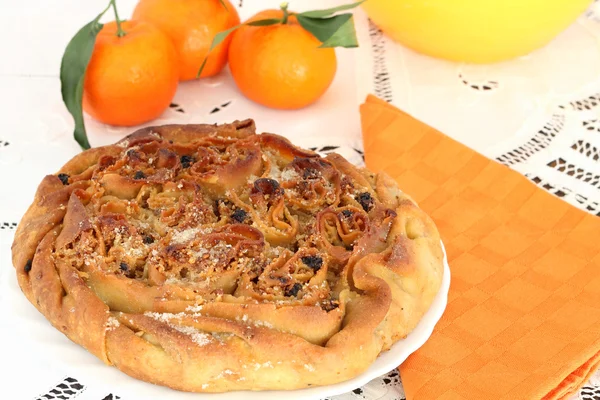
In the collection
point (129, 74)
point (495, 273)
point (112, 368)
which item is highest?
point (129, 74)

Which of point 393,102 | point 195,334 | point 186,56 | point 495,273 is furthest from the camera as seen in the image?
point 393,102

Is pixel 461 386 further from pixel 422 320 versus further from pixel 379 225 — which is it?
pixel 379 225

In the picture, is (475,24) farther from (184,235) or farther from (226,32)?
(184,235)

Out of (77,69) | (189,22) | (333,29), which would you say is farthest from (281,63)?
(77,69)

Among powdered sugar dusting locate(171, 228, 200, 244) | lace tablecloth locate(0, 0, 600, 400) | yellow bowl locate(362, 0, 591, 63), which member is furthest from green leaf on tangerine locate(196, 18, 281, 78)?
powdered sugar dusting locate(171, 228, 200, 244)

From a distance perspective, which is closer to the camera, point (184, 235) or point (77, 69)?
point (184, 235)

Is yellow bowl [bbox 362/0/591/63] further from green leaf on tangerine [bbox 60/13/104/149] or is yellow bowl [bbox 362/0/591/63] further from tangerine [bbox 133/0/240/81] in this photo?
green leaf on tangerine [bbox 60/13/104/149]

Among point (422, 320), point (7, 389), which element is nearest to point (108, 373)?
point (7, 389)
